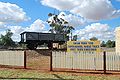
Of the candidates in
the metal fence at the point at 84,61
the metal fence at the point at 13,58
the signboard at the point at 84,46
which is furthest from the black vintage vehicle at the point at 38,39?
the metal fence at the point at 84,61

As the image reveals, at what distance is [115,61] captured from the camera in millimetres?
17359

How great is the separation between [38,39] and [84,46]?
687 inches

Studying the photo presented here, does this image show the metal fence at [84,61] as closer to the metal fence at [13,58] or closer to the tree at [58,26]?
the metal fence at [13,58]

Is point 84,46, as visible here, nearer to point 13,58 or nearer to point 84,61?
point 84,61

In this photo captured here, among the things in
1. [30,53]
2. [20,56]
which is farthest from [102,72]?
[30,53]

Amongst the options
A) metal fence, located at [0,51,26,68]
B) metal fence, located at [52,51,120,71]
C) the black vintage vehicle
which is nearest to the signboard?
metal fence, located at [52,51,120,71]

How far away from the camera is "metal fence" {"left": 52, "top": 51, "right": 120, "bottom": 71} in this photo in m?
17.4

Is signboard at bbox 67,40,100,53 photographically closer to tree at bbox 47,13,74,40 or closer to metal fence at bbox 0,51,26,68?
metal fence at bbox 0,51,26,68

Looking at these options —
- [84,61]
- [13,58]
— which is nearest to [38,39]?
[13,58]

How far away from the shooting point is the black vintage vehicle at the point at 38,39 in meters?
35.9

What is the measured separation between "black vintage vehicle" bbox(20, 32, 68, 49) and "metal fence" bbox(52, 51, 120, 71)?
712 inches

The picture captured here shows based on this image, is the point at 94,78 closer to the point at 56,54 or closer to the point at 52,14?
the point at 56,54

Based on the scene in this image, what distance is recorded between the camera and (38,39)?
119 feet

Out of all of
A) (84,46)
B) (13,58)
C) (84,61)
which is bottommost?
(84,61)
